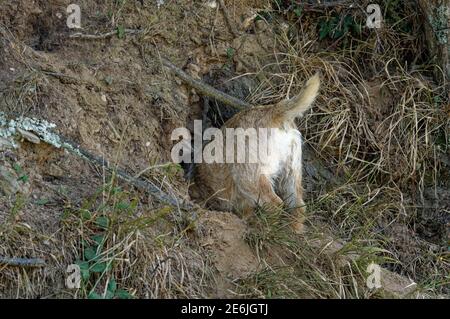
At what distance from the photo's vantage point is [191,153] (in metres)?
5.84

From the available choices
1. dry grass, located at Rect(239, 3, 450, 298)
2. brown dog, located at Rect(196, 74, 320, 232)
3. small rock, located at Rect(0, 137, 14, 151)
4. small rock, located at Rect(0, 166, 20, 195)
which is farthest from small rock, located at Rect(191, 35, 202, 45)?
small rock, located at Rect(0, 166, 20, 195)

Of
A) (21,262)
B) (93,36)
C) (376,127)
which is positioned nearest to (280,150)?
(376,127)

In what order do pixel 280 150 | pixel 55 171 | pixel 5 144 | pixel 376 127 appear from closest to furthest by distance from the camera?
1. pixel 5 144
2. pixel 55 171
3. pixel 280 150
4. pixel 376 127

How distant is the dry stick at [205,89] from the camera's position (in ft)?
19.4

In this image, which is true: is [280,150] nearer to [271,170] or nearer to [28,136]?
[271,170]

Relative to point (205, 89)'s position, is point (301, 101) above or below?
below

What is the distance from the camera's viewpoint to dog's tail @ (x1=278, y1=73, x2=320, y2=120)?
16.8ft

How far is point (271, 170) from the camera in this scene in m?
5.26

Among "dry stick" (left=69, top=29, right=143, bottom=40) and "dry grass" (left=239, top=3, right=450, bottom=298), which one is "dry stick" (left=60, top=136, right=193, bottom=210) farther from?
"dry grass" (left=239, top=3, right=450, bottom=298)

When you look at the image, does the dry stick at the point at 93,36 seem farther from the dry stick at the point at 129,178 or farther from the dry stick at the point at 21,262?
the dry stick at the point at 21,262

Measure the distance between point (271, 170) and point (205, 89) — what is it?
98 centimetres

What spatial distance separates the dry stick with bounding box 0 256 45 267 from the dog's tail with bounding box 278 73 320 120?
187cm
